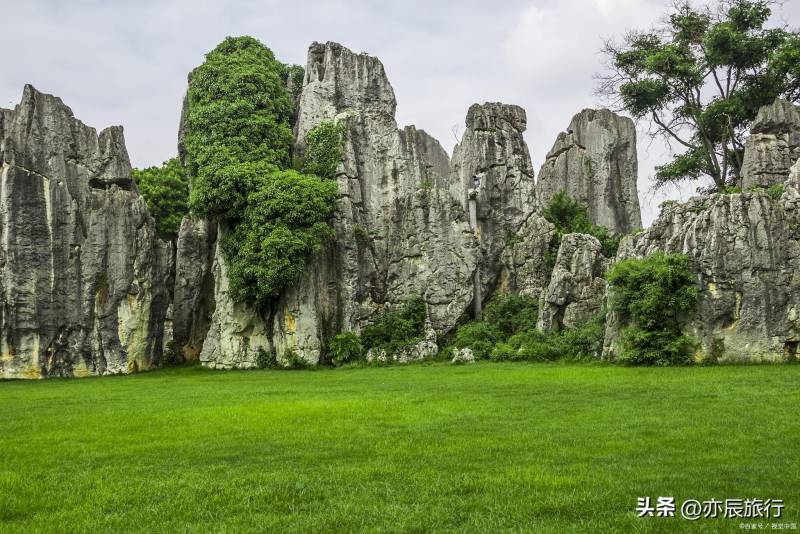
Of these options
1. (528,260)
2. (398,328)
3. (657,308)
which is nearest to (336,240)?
(398,328)

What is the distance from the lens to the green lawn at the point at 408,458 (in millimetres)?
8148

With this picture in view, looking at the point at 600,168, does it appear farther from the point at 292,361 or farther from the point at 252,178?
the point at 292,361

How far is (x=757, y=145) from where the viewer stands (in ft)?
127

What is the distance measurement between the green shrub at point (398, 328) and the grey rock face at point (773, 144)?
68.1 ft

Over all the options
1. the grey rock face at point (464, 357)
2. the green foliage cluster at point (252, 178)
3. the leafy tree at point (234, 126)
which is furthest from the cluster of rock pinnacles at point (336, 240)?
the grey rock face at point (464, 357)

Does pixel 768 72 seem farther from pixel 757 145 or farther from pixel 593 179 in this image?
pixel 593 179

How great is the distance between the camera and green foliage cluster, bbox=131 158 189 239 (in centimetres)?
5059

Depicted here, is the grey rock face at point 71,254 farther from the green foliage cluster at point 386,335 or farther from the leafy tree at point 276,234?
the green foliage cluster at point 386,335

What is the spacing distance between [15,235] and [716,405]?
36109mm

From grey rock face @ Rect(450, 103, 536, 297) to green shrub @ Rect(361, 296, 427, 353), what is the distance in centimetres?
613

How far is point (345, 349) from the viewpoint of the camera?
38.7 meters

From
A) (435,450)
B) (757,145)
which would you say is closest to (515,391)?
(435,450)

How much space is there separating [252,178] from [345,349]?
11163 millimetres

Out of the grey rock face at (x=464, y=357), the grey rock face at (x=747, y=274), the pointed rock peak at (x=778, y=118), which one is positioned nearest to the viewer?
the grey rock face at (x=747, y=274)
